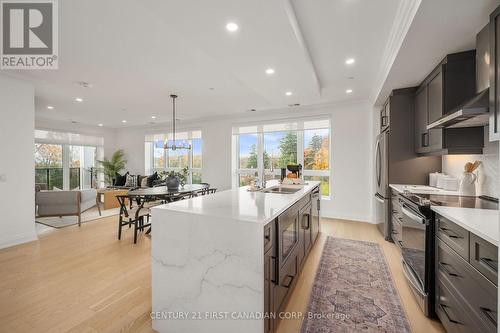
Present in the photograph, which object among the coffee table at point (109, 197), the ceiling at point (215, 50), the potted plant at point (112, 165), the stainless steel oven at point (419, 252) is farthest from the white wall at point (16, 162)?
the stainless steel oven at point (419, 252)

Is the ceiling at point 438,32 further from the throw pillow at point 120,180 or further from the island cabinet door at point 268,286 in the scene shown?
the throw pillow at point 120,180

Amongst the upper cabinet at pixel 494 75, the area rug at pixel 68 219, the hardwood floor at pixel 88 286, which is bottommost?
the hardwood floor at pixel 88 286

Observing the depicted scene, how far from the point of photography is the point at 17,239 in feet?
11.1

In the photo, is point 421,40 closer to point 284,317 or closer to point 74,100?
point 284,317

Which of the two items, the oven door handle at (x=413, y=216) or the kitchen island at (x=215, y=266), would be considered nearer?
the kitchen island at (x=215, y=266)

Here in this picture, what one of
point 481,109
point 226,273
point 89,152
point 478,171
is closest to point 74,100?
point 89,152

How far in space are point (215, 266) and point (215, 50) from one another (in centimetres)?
216

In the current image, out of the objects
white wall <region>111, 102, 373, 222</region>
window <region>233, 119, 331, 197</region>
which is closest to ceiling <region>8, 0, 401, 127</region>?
white wall <region>111, 102, 373, 222</region>

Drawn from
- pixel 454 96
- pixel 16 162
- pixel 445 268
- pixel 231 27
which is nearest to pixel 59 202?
pixel 16 162

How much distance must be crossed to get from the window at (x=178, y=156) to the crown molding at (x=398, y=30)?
5.13 meters

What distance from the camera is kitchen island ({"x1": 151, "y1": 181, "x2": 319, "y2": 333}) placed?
1352 millimetres

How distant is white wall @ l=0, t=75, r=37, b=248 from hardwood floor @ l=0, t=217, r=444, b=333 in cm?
34

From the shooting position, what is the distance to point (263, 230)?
4.40 ft

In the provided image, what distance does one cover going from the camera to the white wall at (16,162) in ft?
10.7
